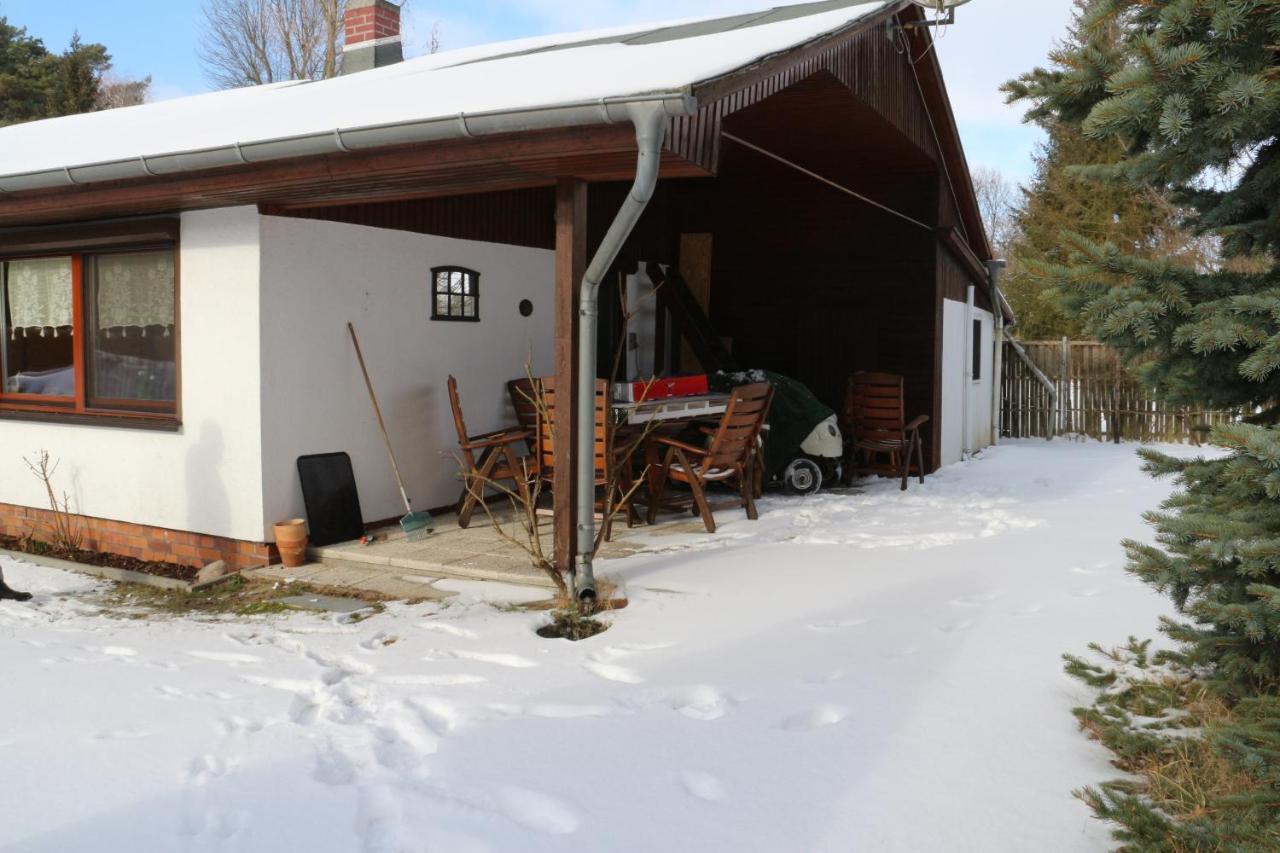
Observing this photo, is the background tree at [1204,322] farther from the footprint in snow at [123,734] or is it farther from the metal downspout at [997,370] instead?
the metal downspout at [997,370]

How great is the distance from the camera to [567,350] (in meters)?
4.80

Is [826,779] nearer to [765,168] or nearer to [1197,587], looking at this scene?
[1197,587]

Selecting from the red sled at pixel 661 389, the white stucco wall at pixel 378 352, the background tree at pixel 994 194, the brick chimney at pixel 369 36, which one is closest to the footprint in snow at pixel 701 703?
the red sled at pixel 661 389

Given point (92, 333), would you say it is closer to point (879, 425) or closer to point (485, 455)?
point (485, 455)

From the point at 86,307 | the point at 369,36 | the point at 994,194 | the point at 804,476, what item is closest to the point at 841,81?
the point at 804,476

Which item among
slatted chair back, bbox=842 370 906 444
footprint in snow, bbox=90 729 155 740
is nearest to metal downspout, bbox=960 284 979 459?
slatted chair back, bbox=842 370 906 444

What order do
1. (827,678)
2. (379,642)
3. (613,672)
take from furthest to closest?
(379,642), (613,672), (827,678)

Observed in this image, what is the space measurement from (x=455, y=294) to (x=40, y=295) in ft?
9.17

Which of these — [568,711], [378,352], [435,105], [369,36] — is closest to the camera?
[568,711]

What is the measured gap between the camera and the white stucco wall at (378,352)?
5945mm

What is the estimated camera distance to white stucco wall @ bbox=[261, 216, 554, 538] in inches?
234

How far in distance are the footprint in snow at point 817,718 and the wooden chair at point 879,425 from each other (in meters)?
5.38

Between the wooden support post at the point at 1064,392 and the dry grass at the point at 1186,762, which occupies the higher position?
the wooden support post at the point at 1064,392

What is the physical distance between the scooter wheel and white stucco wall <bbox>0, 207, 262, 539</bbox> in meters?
4.16
